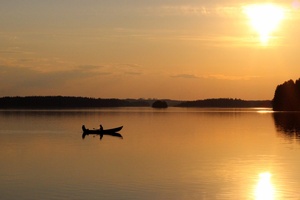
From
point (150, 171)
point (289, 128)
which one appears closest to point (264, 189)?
point (150, 171)

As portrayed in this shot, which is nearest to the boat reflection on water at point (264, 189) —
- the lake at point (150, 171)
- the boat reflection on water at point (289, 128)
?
the lake at point (150, 171)

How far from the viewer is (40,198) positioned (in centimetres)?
3184

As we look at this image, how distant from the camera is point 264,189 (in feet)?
114

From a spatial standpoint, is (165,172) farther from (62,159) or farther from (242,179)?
(62,159)

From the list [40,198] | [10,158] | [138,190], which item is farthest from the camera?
[10,158]

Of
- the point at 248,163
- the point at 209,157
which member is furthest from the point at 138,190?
the point at 209,157

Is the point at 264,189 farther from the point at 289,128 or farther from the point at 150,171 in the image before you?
the point at 289,128

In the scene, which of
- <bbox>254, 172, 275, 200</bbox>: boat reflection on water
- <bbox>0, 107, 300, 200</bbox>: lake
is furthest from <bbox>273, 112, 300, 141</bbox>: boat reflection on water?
<bbox>254, 172, 275, 200</bbox>: boat reflection on water

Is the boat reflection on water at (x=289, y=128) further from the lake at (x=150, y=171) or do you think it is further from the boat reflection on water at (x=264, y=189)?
the boat reflection on water at (x=264, y=189)

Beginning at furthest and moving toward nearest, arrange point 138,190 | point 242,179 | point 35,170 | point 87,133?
1. point 87,133
2. point 35,170
3. point 242,179
4. point 138,190

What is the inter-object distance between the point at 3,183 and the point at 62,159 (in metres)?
15.3

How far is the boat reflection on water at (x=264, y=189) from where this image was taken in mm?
32312

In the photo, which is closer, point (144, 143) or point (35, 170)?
point (35, 170)

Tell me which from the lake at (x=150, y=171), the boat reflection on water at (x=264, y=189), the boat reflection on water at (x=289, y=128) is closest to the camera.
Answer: the boat reflection on water at (x=264, y=189)
